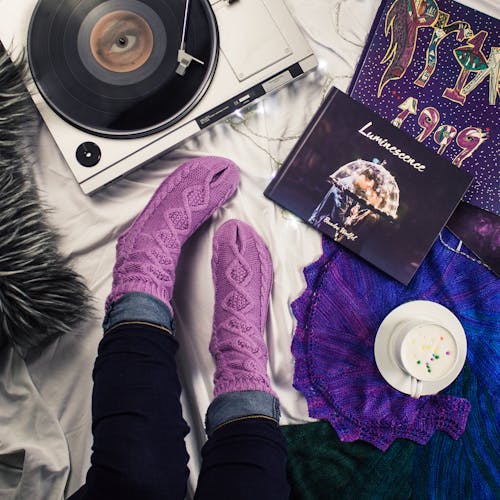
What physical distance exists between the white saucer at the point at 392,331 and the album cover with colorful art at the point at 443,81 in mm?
191

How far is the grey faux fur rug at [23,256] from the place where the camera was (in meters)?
0.76

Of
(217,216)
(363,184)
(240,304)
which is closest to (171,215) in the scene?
(217,216)

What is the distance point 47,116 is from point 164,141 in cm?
17

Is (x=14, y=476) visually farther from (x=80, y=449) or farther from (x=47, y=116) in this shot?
(x=47, y=116)

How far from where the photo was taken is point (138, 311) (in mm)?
804

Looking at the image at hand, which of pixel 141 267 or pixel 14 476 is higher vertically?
pixel 141 267

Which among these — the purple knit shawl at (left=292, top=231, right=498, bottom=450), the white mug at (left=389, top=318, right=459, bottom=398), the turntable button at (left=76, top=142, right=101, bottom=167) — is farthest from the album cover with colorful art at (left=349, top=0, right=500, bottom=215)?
the turntable button at (left=76, top=142, right=101, bottom=167)

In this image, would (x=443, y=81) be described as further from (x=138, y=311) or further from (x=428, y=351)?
(x=138, y=311)

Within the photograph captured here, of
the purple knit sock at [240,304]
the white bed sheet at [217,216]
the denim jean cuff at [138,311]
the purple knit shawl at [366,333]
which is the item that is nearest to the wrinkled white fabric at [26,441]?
the white bed sheet at [217,216]

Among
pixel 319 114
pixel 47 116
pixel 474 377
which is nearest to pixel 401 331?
pixel 474 377

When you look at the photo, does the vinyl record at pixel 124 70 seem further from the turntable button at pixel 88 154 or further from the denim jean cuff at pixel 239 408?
the denim jean cuff at pixel 239 408

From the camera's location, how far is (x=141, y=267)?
85cm

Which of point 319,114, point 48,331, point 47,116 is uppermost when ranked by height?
point 319,114

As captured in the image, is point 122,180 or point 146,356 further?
point 122,180
